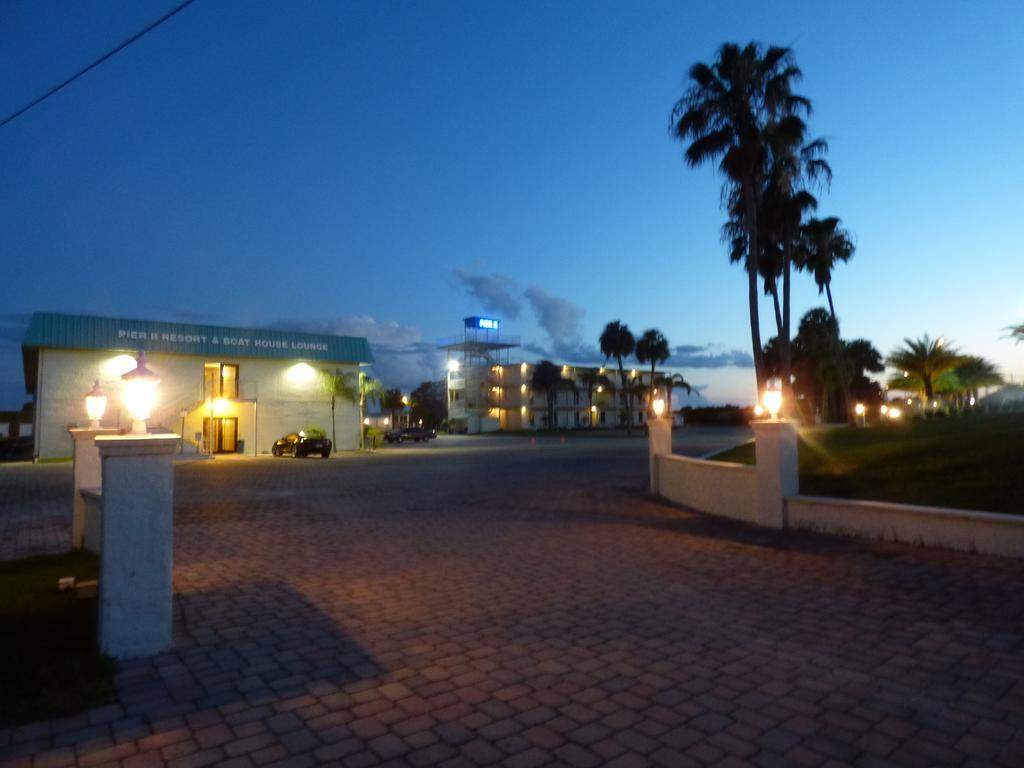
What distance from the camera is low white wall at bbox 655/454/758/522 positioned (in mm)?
10719

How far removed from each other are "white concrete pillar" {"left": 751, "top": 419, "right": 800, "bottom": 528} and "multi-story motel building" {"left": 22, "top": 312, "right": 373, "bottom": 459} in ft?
97.5

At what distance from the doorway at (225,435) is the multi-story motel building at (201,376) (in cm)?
6

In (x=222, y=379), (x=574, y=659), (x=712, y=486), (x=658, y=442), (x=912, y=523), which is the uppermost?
(x=222, y=379)

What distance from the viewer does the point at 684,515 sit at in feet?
38.0

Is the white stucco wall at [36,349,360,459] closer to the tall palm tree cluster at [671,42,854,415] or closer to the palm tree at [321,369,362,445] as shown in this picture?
the palm tree at [321,369,362,445]

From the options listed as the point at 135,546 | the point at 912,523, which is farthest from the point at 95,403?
the point at 912,523

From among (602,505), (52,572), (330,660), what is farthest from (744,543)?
(52,572)

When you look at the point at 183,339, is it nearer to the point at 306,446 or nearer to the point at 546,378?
the point at 306,446

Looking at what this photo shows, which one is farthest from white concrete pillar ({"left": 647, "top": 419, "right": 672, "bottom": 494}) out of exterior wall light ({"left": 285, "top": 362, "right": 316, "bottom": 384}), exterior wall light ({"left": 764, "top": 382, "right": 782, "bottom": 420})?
exterior wall light ({"left": 285, "top": 362, "right": 316, "bottom": 384})

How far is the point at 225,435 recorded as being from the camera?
124 feet

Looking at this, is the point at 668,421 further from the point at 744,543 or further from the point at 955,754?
the point at 955,754

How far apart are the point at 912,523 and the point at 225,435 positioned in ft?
118

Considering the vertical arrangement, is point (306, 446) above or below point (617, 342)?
below

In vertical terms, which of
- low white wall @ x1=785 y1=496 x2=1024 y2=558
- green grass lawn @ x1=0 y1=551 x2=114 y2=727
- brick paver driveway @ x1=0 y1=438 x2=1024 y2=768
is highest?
low white wall @ x1=785 y1=496 x2=1024 y2=558
